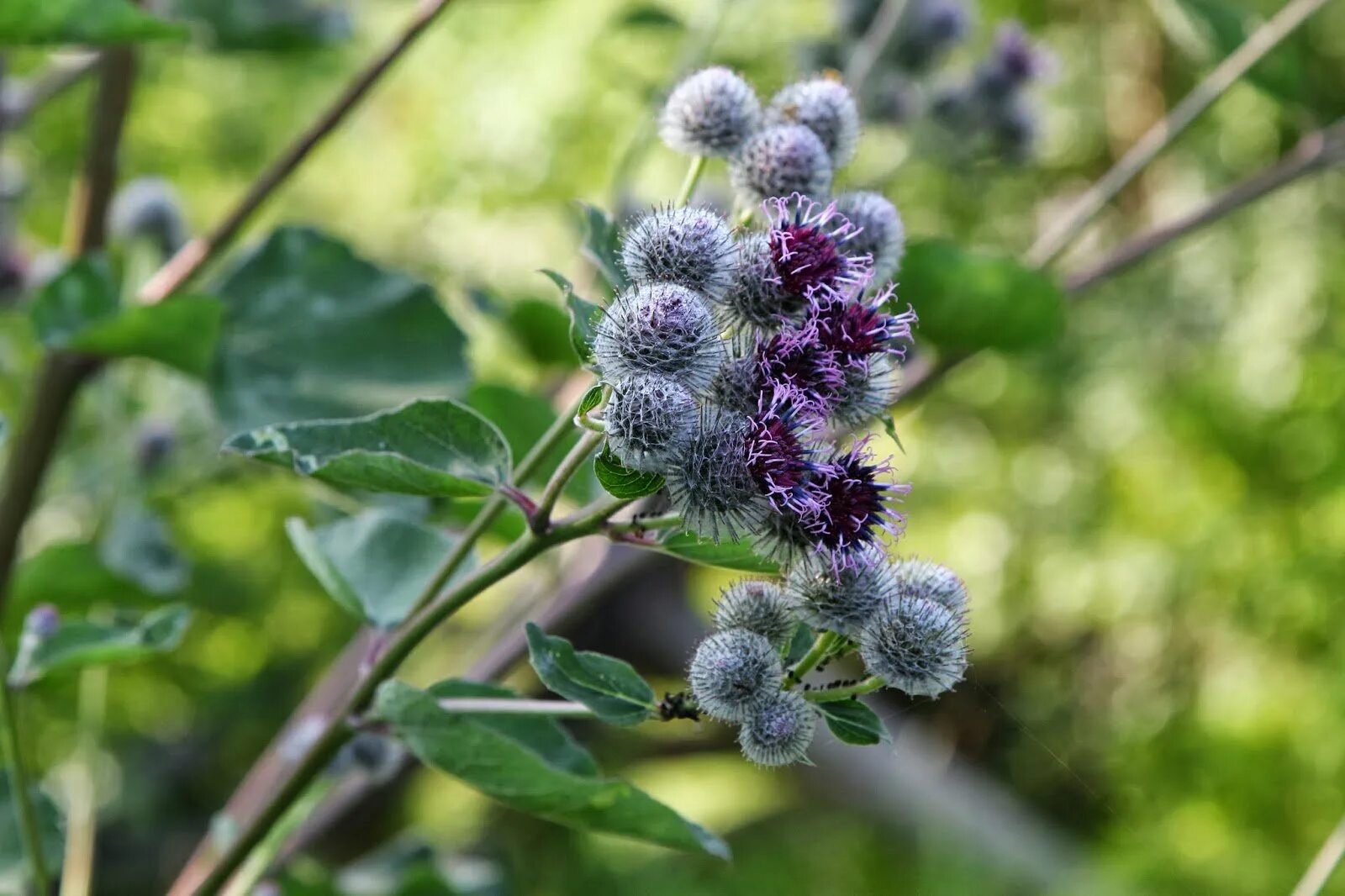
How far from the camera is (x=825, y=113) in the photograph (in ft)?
2.80

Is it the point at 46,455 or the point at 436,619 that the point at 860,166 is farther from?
the point at 436,619

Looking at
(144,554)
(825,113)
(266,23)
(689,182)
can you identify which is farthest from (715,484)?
(266,23)

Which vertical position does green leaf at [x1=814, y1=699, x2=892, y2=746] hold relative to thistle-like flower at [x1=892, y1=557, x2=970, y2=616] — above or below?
below

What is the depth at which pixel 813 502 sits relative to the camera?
0.60 meters

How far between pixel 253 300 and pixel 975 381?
3.36 metres

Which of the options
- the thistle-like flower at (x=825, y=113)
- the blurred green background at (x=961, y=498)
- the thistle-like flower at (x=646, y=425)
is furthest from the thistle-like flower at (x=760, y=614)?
the blurred green background at (x=961, y=498)

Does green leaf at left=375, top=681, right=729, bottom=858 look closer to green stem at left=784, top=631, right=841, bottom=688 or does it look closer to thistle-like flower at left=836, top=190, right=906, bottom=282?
green stem at left=784, top=631, right=841, bottom=688

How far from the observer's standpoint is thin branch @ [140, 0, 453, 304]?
112cm

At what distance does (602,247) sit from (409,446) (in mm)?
164

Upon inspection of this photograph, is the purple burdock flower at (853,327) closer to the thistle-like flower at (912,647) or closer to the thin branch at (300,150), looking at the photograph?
the thistle-like flower at (912,647)

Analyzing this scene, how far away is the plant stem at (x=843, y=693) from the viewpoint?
2.12ft

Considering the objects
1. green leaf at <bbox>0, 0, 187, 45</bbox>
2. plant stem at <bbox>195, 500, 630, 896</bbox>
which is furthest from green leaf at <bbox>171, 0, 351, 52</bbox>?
plant stem at <bbox>195, 500, 630, 896</bbox>

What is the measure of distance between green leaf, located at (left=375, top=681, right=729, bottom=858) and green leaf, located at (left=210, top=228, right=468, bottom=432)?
1.82 ft

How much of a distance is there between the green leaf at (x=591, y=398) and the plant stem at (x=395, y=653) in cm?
5
